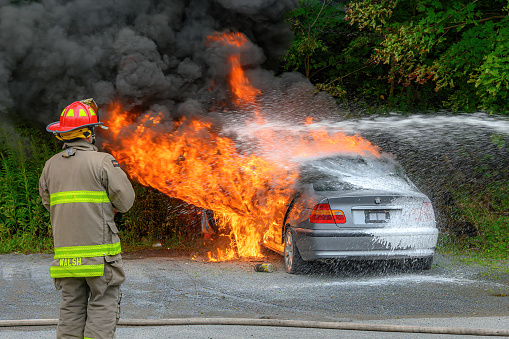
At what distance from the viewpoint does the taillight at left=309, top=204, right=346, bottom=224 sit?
7.52 metres

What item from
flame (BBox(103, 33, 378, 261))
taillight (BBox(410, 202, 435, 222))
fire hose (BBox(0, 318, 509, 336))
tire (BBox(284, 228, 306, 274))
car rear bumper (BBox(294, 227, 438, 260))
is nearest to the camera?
fire hose (BBox(0, 318, 509, 336))

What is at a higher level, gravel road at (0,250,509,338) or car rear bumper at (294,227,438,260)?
car rear bumper at (294,227,438,260)

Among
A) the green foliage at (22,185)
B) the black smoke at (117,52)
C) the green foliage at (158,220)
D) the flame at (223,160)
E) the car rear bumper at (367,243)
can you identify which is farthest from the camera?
the green foliage at (158,220)

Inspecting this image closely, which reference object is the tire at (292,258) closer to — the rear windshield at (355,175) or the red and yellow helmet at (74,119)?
the rear windshield at (355,175)

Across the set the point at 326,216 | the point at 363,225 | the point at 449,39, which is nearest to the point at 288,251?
the point at 326,216

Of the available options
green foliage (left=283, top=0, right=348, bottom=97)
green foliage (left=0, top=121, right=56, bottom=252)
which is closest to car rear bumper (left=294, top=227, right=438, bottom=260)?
green foliage (left=283, top=0, right=348, bottom=97)

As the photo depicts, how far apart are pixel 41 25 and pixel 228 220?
420cm

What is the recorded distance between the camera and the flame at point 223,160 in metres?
9.00

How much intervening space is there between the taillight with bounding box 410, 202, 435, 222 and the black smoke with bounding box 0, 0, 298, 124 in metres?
3.66

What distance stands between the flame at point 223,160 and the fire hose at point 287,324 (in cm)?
354

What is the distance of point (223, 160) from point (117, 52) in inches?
90.3

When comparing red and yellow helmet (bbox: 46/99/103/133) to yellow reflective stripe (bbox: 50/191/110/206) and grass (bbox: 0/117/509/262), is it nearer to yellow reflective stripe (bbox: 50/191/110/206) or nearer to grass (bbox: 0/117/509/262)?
yellow reflective stripe (bbox: 50/191/110/206)

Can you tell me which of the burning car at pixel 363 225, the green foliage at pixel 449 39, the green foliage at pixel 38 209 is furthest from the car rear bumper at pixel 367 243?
the green foliage at pixel 38 209

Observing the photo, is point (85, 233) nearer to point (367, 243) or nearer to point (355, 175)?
point (367, 243)
